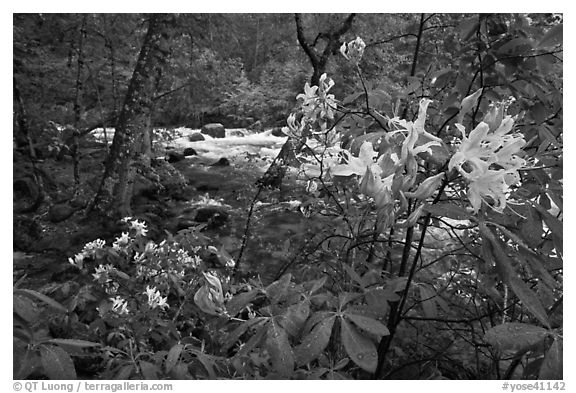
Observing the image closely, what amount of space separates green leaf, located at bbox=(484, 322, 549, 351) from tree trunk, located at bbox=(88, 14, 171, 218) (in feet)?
10.8

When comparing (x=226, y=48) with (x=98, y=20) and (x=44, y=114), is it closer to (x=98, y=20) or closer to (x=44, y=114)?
(x=98, y=20)

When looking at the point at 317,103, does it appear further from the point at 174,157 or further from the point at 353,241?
the point at 174,157

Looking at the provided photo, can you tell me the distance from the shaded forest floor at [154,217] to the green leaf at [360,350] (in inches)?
44.4

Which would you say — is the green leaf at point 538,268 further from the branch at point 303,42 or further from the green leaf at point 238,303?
the branch at point 303,42

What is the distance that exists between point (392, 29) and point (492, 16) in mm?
2893

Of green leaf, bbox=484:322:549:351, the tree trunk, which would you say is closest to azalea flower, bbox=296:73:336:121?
green leaf, bbox=484:322:549:351

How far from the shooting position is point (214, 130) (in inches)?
432

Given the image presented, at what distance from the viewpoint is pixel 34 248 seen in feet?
10.9

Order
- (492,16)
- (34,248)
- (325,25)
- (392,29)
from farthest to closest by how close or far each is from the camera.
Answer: (325,25), (392,29), (34,248), (492,16)

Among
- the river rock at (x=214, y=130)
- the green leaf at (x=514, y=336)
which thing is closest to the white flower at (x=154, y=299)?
the green leaf at (x=514, y=336)

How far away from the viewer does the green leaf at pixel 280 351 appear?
665mm

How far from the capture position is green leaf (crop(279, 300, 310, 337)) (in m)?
0.72

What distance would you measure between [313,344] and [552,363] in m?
0.37
